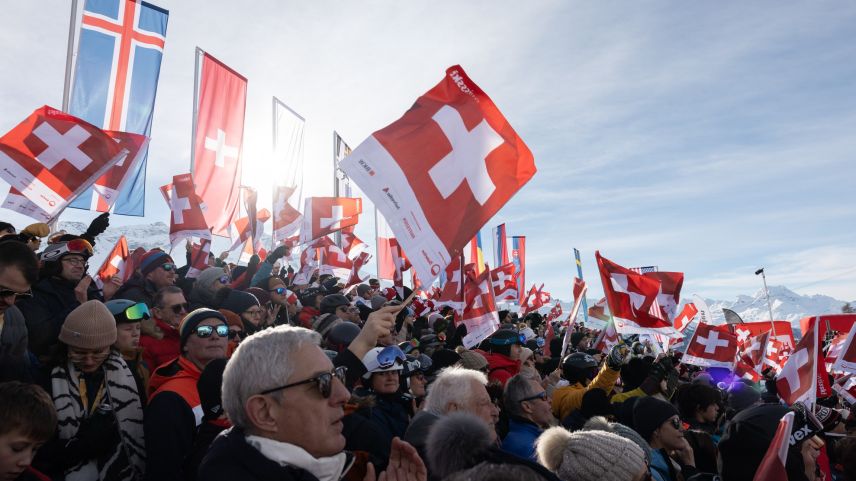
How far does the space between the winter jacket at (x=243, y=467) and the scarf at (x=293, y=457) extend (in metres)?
0.02

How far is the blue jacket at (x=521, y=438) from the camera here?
4.65 m

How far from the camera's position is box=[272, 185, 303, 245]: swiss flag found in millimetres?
14898

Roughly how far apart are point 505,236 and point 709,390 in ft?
89.3

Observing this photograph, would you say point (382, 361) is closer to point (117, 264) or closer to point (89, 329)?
point (89, 329)

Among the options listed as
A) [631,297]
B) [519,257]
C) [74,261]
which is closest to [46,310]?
[74,261]

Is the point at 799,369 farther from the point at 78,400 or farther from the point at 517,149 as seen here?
the point at 78,400

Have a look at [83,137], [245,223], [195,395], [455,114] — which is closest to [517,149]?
[455,114]

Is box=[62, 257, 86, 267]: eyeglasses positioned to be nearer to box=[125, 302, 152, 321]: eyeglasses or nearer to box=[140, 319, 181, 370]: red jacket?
box=[140, 319, 181, 370]: red jacket

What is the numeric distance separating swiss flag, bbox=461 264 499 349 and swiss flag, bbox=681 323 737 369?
588 cm

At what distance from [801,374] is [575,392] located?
227cm

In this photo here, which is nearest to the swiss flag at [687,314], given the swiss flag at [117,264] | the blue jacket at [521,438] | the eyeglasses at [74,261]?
the blue jacket at [521,438]

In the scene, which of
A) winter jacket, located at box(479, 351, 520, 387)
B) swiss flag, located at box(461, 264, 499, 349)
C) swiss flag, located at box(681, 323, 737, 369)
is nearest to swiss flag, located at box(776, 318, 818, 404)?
winter jacket, located at box(479, 351, 520, 387)

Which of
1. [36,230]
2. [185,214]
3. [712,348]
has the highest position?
[185,214]

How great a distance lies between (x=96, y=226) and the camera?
6.62 meters
